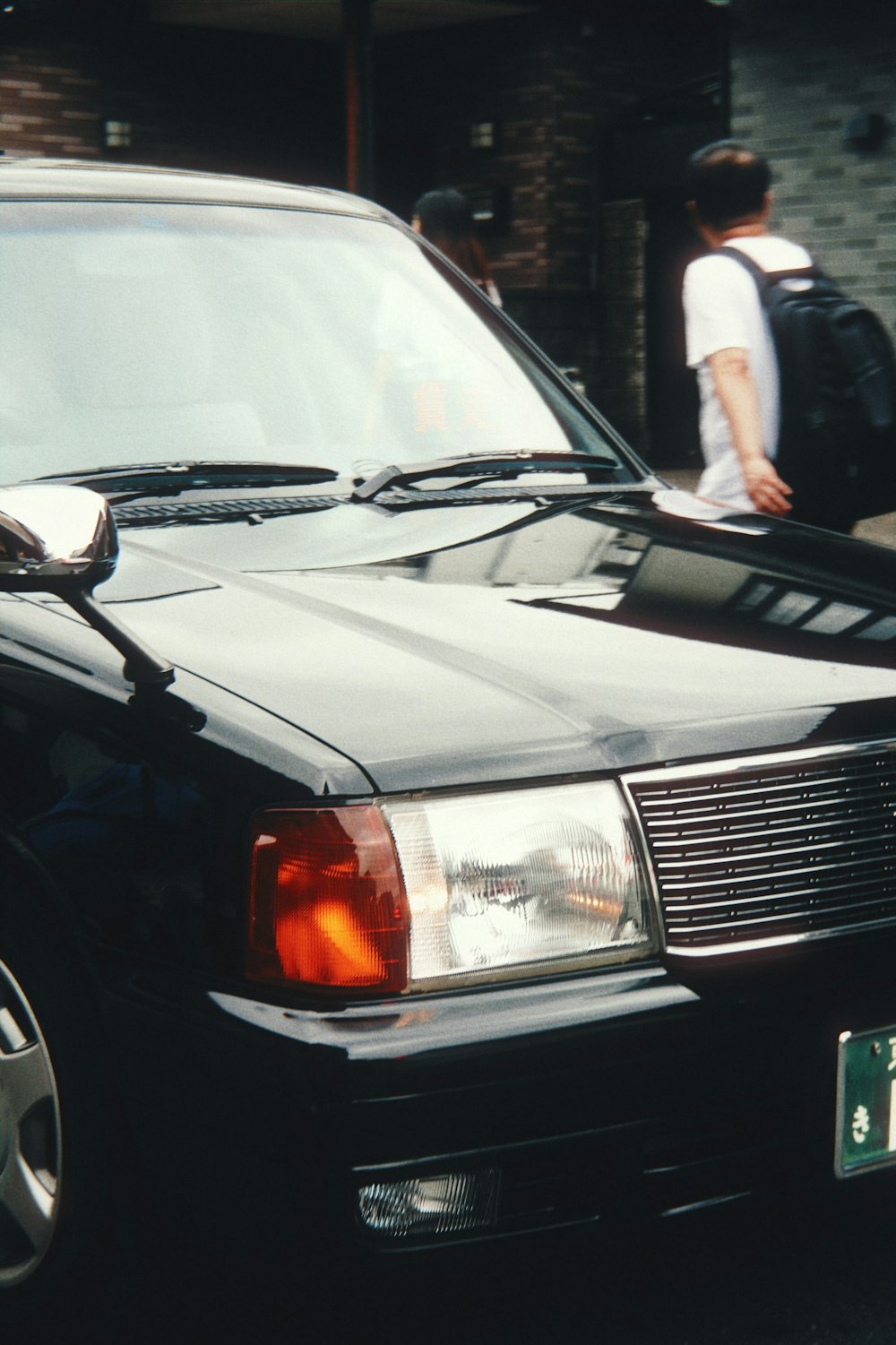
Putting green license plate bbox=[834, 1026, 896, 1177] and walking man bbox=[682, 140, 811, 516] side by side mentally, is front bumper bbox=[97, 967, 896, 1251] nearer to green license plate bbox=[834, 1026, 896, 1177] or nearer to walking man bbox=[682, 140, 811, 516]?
green license plate bbox=[834, 1026, 896, 1177]

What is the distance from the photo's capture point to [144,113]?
16.7 metres

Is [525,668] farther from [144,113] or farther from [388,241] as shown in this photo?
[144,113]

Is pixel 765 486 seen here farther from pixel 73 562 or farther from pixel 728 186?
pixel 73 562

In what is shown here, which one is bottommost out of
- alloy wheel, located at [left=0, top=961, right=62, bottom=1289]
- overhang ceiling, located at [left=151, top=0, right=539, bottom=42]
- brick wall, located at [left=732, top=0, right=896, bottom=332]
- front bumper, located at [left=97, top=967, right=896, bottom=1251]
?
alloy wheel, located at [left=0, top=961, right=62, bottom=1289]

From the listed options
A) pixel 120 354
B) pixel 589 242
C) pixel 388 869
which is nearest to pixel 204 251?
pixel 120 354

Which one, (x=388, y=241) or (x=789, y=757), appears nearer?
(x=789, y=757)

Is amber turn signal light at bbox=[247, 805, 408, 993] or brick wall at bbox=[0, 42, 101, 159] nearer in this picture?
amber turn signal light at bbox=[247, 805, 408, 993]

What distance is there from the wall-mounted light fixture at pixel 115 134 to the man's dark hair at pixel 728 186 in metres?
12.7

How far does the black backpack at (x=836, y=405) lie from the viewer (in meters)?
4.29

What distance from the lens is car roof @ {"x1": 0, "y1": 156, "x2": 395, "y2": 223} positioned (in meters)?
3.42

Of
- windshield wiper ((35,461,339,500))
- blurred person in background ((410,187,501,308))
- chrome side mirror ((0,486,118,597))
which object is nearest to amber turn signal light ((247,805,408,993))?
chrome side mirror ((0,486,118,597))

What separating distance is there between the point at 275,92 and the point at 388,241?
48.2 feet

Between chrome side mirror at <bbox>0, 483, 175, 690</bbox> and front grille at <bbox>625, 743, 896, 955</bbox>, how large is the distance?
63 centimetres

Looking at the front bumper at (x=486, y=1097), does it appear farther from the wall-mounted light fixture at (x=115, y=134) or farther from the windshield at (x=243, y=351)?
the wall-mounted light fixture at (x=115, y=134)
